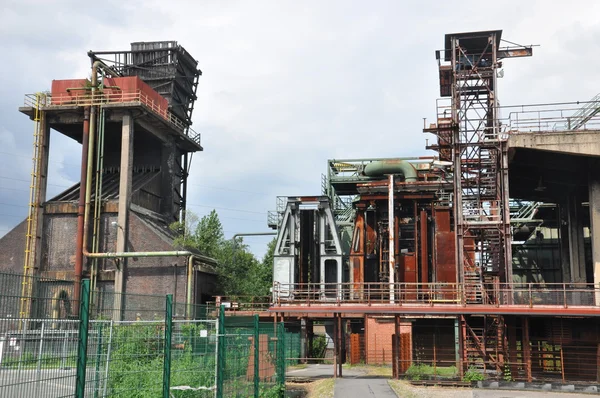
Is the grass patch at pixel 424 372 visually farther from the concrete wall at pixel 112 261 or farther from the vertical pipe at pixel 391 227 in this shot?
the concrete wall at pixel 112 261

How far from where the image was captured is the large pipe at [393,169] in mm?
41969

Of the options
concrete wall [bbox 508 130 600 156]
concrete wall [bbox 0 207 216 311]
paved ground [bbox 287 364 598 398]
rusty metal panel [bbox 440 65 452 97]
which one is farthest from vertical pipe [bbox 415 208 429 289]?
paved ground [bbox 287 364 598 398]

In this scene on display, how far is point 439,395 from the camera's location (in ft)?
71.4

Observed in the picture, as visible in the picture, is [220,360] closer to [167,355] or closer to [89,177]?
[167,355]

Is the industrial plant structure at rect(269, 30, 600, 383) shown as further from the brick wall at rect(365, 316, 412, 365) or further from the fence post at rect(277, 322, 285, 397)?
the fence post at rect(277, 322, 285, 397)

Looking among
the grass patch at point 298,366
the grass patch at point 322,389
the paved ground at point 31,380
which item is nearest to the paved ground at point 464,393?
the grass patch at point 322,389

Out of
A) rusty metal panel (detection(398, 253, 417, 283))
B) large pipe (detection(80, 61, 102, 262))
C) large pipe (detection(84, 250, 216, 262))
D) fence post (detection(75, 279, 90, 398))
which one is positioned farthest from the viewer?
large pipe (detection(80, 61, 102, 262))

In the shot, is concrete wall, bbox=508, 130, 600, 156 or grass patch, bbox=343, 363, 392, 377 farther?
concrete wall, bbox=508, 130, 600, 156

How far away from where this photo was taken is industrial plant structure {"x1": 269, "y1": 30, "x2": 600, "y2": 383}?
25.6m

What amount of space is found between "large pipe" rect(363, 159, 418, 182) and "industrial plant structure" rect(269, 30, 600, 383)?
0.09 meters

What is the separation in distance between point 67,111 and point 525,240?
120 ft

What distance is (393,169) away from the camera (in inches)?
1703

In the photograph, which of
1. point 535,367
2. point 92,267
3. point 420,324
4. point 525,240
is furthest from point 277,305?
point 525,240

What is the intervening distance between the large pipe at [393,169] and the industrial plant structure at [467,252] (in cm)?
9
